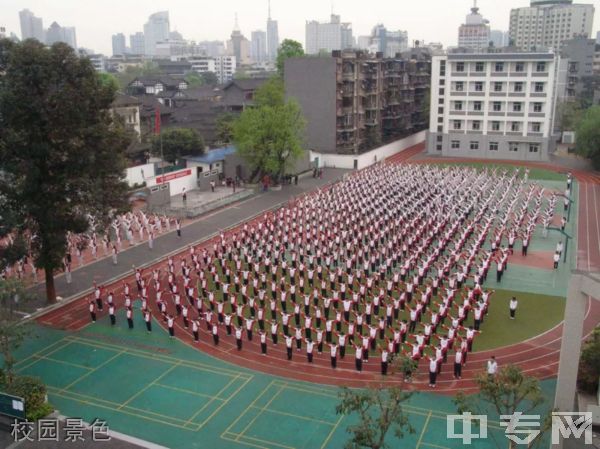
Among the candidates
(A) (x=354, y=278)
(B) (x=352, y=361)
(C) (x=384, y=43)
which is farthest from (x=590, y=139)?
(C) (x=384, y=43)

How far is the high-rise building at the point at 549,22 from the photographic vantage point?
379 ft

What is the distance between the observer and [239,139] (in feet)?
120

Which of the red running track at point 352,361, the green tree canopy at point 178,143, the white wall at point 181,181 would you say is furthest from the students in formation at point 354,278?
the green tree canopy at point 178,143

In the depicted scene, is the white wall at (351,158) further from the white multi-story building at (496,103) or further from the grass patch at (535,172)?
the white multi-story building at (496,103)

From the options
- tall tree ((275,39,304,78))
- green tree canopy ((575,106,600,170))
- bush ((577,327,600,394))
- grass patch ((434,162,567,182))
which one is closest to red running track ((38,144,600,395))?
A: bush ((577,327,600,394))

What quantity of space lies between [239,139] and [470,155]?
2204 cm

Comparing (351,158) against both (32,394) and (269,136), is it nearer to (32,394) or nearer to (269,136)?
(269,136)

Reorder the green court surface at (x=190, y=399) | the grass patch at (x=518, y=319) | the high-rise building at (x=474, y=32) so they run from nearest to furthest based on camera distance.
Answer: the green court surface at (x=190, y=399) → the grass patch at (x=518, y=319) → the high-rise building at (x=474, y=32)

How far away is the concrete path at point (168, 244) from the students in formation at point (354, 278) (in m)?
1.38

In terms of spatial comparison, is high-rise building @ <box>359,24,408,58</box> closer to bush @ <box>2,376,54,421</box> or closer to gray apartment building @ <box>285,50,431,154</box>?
gray apartment building @ <box>285,50,431,154</box>

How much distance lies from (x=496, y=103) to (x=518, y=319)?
110 ft

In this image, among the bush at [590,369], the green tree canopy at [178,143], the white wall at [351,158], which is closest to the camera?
the bush at [590,369]

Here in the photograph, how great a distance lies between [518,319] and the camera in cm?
1733

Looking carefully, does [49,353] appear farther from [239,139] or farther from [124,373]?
[239,139]
